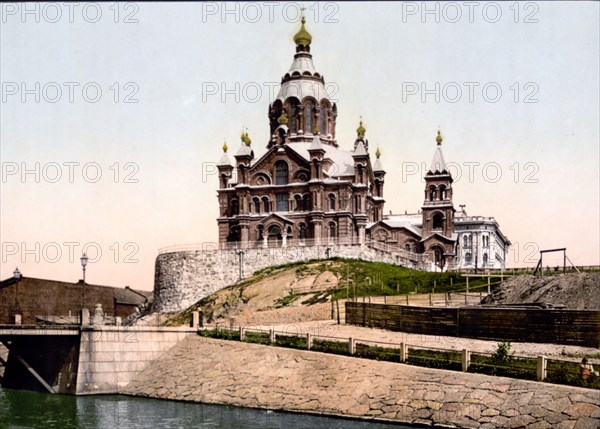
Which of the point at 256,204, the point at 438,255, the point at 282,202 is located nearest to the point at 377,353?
the point at 282,202

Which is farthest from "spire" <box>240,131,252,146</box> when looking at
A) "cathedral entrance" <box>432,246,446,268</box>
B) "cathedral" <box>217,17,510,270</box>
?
"cathedral entrance" <box>432,246,446,268</box>

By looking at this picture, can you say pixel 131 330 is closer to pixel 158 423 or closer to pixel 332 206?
pixel 158 423

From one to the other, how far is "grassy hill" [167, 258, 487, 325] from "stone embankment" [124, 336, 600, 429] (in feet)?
45.5

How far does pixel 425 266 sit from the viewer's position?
78.2 m

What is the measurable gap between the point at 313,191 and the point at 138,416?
146 ft

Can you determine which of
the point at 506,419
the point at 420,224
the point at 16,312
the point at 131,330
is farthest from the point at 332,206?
the point at 506,419

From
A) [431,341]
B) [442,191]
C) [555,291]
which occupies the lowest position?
[431,341]

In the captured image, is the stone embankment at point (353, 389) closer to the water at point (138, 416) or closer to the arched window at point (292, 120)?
the water at point (138, 416)

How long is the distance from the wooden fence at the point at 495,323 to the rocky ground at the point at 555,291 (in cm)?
303

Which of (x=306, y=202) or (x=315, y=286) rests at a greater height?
(x=306, y=202)

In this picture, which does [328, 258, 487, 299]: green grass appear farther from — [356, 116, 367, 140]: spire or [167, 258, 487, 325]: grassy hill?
[356, 116, 367, 140]: spire

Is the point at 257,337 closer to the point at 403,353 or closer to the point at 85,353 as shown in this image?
the point at 85,353

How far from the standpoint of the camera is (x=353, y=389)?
3469cm

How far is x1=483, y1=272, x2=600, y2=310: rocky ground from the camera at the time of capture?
129ft
